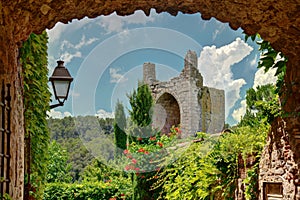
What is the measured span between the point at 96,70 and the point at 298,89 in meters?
8.83

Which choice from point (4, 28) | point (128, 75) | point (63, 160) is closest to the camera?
point (4, 28)

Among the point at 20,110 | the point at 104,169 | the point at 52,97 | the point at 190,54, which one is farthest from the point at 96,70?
the point at 20,110

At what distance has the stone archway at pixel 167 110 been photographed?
647 inches

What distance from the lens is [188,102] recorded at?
15.7m

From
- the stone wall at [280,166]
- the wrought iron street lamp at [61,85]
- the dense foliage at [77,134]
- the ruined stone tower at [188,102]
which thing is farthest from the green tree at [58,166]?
the stone wall at [280,166]

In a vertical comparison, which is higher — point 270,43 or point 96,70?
point 96,70

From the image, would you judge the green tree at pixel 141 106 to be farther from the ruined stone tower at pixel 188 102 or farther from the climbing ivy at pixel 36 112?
the climbing ivy at pixel 36 112

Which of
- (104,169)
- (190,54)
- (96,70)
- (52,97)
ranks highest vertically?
(190,54)

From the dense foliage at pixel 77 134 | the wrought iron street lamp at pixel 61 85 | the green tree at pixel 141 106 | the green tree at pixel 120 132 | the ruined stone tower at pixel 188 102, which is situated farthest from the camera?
the ruined stone tower at pixel 188 102

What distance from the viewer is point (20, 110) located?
291cm

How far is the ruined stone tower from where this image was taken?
51.3 ft

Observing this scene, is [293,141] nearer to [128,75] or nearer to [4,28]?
[4,28]

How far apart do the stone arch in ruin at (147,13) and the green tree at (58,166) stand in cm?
1306

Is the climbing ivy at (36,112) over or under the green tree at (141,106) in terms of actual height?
under
